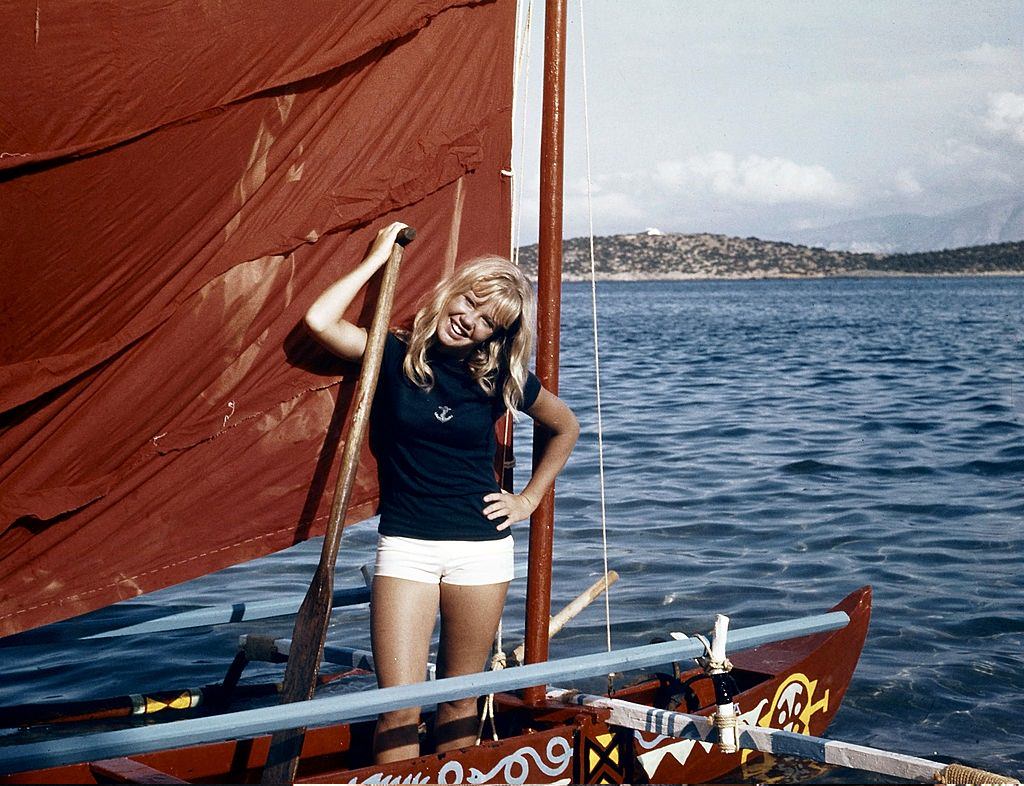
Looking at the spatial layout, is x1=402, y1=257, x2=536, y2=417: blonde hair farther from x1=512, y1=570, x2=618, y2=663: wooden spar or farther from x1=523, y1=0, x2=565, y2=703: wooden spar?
x1=512, y1=570, x2=618, y2=663: wooden spar

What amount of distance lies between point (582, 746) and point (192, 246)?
2.54 m

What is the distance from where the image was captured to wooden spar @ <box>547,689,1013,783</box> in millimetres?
4340

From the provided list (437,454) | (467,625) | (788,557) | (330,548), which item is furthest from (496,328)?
(788,557)

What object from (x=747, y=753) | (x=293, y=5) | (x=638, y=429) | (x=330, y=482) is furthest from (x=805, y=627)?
(x=638, y=429)

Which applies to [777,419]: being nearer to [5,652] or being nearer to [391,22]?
[5,652]

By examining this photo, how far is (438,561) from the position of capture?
4.25 metres

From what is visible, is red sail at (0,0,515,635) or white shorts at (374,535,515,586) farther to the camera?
white shorts at (374,535,515,586)

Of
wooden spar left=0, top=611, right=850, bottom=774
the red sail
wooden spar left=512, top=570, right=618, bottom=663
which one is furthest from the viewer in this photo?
wooden spar left=512, top=570, right=618, bottom=663

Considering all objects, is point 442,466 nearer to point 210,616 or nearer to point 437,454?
point 437,454

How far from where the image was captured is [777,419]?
63.8 ft

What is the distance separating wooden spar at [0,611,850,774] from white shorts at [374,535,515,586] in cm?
36

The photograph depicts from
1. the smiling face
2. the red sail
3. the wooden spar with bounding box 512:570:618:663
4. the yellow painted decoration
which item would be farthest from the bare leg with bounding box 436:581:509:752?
the yellow painted decoration

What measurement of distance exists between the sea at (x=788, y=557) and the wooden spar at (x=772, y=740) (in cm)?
110

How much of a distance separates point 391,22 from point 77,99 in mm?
1283
